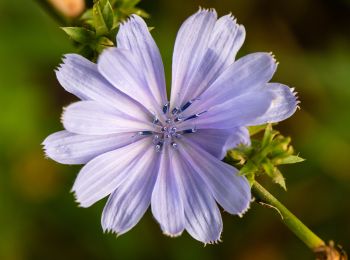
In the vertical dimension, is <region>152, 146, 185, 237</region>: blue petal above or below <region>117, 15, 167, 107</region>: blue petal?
below

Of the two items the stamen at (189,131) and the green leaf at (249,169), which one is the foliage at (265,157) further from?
the stamen at (189,131)

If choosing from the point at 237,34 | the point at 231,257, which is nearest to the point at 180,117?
the point at 237,34

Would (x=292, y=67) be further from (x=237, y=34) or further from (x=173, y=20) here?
(x=237, y=34)

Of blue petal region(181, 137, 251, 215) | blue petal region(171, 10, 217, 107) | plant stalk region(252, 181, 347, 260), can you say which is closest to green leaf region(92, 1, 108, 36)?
blue petal region(171, 10, 217, 107)

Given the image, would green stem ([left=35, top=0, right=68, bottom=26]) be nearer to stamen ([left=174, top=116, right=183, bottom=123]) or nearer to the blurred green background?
stamen ([left=174, top=116, right=183, bottom=123])

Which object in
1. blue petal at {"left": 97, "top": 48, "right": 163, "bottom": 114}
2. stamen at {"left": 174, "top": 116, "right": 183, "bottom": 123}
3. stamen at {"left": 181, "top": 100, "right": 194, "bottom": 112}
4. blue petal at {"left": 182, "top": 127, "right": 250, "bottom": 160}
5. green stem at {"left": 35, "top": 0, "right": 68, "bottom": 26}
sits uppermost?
green stem at {"left": 35, "top": 0, "right": 68, "bottom": 26}
